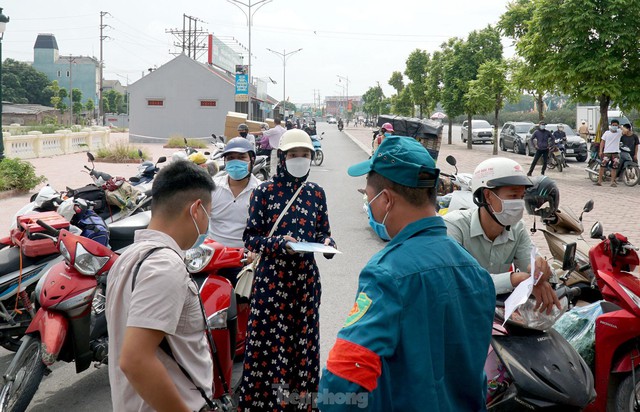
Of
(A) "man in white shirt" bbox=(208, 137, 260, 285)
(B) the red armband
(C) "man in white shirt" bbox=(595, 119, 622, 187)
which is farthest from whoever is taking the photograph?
(C) "man in white shirt" bbox=(595, 119, 622, 187)

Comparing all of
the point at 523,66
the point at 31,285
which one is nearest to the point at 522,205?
the point at 31,285

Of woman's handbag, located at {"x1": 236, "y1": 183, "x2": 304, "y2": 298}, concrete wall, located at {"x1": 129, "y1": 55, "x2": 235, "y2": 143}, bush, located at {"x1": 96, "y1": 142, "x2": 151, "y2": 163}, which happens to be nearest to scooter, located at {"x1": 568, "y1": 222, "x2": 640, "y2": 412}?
woman's handbag, located at {"x1": 236, "y1": 183, "x2": 304, "y2": 298}

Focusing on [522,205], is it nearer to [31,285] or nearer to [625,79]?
[31,285]

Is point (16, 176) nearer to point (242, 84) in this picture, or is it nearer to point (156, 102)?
point (242, 84)

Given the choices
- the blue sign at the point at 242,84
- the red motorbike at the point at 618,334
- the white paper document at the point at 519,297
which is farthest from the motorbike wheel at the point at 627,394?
the blue sign at the point at 242,84

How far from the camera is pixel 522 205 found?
3.42m

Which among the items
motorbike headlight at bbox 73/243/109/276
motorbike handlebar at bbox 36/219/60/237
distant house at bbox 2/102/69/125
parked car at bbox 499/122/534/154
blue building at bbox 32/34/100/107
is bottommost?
motorbike headlight at bbox 73/243/109/276

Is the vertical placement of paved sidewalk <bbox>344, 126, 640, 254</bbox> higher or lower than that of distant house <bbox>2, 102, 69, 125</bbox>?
lower

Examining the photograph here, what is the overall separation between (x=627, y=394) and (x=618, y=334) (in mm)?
340

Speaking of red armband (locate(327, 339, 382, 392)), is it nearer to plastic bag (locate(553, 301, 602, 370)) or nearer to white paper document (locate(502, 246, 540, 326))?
white paper document (locate(502, 246, 540, 326))

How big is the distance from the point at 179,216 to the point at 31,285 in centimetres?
306

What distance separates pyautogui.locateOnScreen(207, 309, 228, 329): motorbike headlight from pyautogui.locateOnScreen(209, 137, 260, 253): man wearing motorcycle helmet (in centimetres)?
92

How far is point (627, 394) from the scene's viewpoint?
12.2 feet

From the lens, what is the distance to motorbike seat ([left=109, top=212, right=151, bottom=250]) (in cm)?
538
